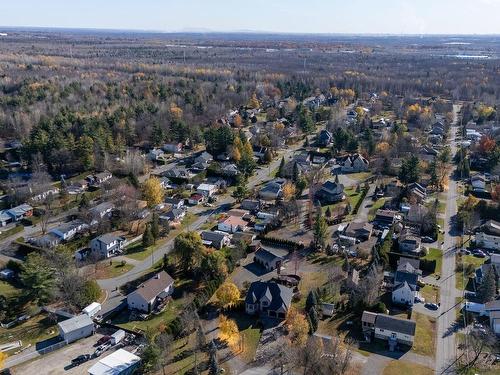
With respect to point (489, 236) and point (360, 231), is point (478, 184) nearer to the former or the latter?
point (489, 236)

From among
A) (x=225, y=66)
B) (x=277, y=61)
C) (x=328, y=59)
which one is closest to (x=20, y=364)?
(x=225, y=66)

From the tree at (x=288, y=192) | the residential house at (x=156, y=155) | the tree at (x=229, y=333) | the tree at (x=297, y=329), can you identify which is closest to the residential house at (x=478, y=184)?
the tree at (x=288, y=192)

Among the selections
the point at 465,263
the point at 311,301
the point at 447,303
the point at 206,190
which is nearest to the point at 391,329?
the point at 311,301

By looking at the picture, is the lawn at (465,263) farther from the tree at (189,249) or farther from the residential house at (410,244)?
the tree at (189,249)

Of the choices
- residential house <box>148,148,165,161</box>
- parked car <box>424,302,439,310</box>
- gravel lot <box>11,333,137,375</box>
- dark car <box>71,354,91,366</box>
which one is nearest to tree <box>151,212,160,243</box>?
gravel lot <box>11,333,137,375</box>

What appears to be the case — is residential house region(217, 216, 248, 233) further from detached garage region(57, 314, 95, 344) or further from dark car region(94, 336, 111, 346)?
dark car region(94, 336, 111, 346)

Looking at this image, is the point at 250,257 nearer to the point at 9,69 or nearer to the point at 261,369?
the point at 261,369
